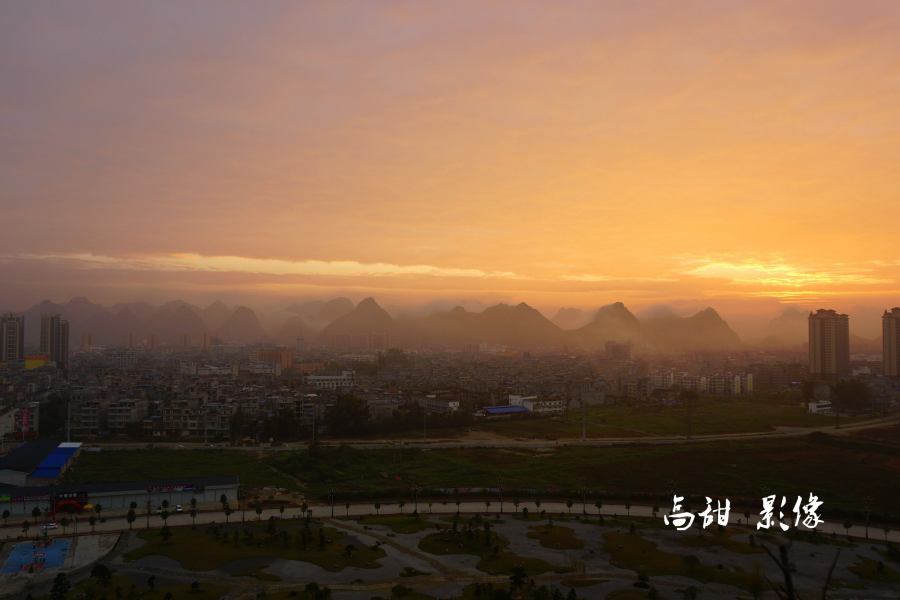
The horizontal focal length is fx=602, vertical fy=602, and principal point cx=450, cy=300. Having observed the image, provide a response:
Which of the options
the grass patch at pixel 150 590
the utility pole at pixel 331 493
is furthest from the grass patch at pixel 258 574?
the utility pole at pixel 331 493

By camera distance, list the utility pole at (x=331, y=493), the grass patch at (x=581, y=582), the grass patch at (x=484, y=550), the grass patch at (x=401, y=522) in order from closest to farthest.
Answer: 1. the grass patch at (x=581, y=582)
2. the grass patch at (x=484, y=550)
3. the grass patch at (x=401, y=522)
4. the utility pole at (x=331, y=493)

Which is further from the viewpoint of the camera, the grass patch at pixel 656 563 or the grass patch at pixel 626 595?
the grass patch at pixel 656 563

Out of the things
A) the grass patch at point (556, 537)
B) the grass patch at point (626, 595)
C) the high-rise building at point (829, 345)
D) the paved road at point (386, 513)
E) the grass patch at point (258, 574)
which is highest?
the high-rise building at point (829, 345)

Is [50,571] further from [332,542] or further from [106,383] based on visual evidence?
[106,383]

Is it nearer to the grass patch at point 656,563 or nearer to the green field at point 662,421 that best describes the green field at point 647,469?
the grass patch at point 656,563

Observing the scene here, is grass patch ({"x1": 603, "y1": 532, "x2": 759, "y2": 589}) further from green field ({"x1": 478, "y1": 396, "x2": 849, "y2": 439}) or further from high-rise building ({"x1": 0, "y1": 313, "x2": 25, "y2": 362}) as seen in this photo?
high-rise building ({"x1": 0, "y1": 313, "x2": 25, "y2": 362})

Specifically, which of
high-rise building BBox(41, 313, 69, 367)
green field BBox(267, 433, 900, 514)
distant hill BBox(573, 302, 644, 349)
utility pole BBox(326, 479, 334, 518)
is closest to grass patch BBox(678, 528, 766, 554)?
green field BBox(267, 433, 900, 514)
